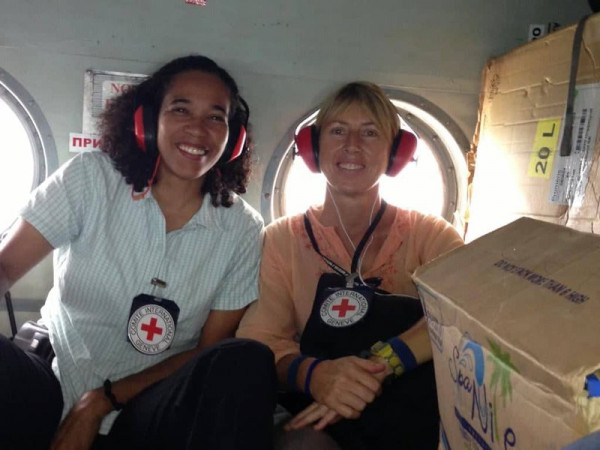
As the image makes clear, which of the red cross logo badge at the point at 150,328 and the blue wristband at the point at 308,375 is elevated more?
the red cross logo badge at the point at 150,328

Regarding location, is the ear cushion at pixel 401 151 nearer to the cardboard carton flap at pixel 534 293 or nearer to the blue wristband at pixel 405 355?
the blue wristband at pixel 405 355

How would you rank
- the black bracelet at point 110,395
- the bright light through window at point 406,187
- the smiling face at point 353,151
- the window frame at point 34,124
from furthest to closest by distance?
the bright light through window at point 406,187 < the window frame at point 34,124 < the smiling face at point 353,151 < the black bracelet at point 110,395

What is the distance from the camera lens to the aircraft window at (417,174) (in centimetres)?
210

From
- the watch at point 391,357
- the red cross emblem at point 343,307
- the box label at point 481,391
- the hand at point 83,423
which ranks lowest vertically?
the hand at point 83,423

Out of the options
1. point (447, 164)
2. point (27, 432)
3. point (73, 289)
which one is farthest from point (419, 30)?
point (27, 432)

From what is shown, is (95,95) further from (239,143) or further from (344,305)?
(344,305)

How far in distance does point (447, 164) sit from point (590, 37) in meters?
0.84

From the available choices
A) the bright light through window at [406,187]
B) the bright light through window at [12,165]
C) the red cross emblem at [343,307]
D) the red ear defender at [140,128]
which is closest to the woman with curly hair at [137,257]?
the red ear defender at [140,128]

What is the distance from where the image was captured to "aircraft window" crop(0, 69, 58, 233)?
1876mm

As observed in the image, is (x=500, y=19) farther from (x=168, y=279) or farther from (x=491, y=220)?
(x=168, y=279)

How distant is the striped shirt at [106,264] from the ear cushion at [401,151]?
1.87ft

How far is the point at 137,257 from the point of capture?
1532 mm

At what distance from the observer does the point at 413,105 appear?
7.00ft

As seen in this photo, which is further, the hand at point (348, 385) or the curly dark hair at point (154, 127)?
the curly dark hair at point (154, 127)
